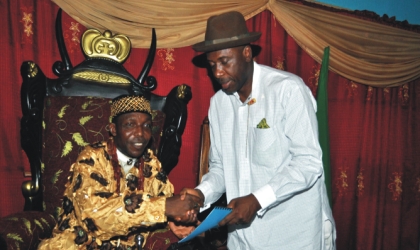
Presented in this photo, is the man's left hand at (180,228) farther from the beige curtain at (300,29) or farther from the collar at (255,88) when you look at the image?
the beige curtain at (300,29)

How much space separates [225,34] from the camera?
7.45ft

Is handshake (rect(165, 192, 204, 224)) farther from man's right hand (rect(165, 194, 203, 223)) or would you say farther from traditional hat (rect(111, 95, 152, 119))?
traditional hat (rect(111, 95, 152, 119))

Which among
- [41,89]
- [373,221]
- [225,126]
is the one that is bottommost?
[373,221]

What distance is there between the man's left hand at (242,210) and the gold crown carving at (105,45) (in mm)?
1481

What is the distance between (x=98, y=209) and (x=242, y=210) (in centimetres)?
71

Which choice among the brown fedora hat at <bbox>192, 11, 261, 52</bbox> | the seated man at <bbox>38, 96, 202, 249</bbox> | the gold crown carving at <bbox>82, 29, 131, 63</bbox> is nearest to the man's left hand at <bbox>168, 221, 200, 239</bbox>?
the seated man at <bbox>38, 96, 202, 249</bbox>

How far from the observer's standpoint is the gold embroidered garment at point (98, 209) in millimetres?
1965

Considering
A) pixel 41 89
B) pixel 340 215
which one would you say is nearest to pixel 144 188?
pixel 41 89

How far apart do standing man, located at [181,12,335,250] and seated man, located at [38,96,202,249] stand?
0.83 feet

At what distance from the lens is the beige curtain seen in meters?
2.93

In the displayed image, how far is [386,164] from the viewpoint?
4.20 metres

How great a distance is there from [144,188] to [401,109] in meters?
3.14

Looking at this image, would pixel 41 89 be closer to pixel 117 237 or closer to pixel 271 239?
pixel 117 237

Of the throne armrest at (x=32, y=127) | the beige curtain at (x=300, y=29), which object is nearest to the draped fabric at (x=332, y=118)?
the beige curtain at (x=300, y=29)
